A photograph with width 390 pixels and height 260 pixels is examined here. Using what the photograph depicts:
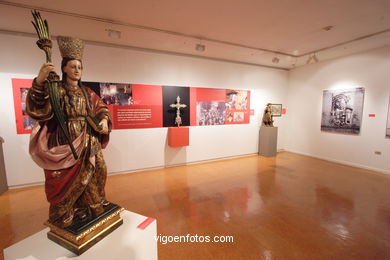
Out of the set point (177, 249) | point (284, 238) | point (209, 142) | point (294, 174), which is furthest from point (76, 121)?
point (294, 174)

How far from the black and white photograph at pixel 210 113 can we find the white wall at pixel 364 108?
304cm

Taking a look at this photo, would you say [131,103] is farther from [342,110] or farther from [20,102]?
[342,110]

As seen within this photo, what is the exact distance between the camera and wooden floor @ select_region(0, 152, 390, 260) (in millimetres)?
1969

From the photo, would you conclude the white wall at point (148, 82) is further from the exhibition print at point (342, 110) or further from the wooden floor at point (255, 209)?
the exhibition print at point (342, 110)

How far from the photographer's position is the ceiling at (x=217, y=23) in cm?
251

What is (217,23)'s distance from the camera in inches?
120

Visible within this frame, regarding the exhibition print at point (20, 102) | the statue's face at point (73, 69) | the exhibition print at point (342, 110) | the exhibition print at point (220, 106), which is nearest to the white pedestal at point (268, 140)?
the exhibition print at point (220, 106)

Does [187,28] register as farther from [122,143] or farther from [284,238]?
[284,238]

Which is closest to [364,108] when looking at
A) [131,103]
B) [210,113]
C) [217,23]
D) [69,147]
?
[210,113]

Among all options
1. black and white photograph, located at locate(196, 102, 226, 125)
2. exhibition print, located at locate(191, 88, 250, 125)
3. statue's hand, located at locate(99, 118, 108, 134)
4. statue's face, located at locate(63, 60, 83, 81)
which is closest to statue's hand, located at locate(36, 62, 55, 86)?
statue's face, located at locate(63, 60, 83, 81)

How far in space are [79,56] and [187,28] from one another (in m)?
2.49

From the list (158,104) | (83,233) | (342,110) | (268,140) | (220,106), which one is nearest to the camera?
(83,233)

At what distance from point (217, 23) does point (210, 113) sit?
2492 millimetres

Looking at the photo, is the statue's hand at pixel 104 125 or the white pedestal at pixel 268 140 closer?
the statue's hand at pixel 104 125
